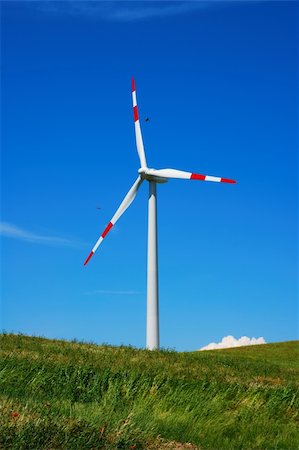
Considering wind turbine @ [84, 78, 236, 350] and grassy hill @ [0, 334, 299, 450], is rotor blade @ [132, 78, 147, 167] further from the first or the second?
grassy hill @ [0, 334, 299, 450]

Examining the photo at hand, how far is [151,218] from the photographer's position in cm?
3406

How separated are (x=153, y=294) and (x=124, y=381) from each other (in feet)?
60.4

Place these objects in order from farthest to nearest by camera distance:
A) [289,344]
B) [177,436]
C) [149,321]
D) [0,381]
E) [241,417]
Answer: [289,344] < [149,321] < [0,381] < [241,417] < [177,436]

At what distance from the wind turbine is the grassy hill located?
10.8 meters

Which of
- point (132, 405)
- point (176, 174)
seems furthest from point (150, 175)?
point (132, 405)

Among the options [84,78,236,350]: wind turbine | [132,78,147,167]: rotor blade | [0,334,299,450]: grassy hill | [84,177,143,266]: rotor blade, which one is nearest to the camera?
[0,334,299,450]: grassy hill

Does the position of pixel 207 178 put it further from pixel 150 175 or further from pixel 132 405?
pixel 132 405

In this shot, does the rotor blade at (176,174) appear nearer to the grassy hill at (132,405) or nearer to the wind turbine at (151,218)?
the wind turbine at (151,218)

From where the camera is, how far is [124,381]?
1419cm

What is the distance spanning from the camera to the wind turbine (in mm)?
32125

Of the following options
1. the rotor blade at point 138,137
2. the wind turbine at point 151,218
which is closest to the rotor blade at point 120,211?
the wind turbine at point 151,218

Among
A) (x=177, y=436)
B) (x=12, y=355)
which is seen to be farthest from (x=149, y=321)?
(x=177, y=436)

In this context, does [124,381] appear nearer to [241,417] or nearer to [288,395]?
[241,417]

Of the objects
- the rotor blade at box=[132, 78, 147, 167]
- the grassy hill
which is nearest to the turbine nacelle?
the rotor blade at box=[132, 78, 147, 167]
